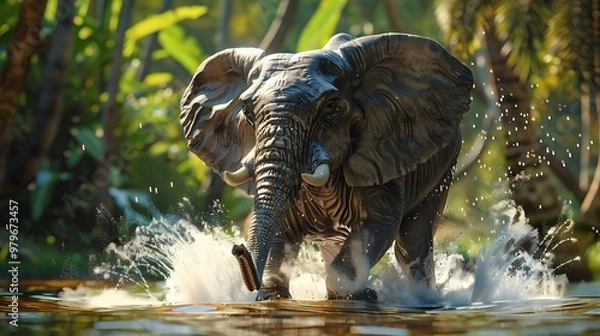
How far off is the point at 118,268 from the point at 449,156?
575 centimetres

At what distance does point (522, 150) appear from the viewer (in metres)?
16.7

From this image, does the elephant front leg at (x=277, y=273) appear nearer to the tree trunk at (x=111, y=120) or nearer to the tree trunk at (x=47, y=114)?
the tree trunk at (x=47, y=114)

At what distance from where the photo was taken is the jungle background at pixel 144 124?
1515 centimetres

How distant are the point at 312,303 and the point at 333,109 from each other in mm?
1160

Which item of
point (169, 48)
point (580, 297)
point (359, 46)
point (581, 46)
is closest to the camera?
point (359, 46)

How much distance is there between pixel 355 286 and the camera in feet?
25.2

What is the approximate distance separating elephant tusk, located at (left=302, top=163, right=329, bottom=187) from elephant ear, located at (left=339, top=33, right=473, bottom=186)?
1.60 ft

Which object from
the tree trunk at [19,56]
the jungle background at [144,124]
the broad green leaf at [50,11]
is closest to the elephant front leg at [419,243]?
the jungle background at [144,124]

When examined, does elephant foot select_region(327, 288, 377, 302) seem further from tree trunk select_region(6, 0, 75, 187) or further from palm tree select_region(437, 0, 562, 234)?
tree trunk select_region(6, 0, 75, 187)

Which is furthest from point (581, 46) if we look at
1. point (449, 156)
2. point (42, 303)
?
point (42, 303)

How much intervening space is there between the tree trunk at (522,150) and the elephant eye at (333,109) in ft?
28.6

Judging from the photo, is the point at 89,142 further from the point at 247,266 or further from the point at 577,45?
the point at 247,266

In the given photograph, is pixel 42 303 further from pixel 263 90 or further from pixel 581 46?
pixel 581 46

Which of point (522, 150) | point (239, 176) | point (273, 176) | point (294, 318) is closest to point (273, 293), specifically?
point (239, 176)
